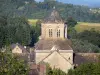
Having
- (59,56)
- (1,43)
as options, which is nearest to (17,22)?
(1,43)

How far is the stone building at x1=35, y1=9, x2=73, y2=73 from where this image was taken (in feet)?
174

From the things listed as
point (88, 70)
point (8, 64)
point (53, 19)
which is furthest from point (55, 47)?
point (8, 64)

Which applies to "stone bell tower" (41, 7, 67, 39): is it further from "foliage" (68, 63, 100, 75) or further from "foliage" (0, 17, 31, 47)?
"foliage" (0, 17, 31, 47)

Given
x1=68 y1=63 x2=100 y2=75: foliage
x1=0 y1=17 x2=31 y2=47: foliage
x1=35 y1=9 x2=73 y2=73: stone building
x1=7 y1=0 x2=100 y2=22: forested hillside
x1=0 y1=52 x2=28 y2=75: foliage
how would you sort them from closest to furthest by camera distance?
x1=0 y1=52 x2=28 y2=75: foliage → x1=68 y1=63 x2=100 y2=75: foliage → x1=35 y1=9 x2=73 y2=73: stone building → x1=0 y1=17 x2=31 y2=47: foliage → x1=7 y1=0 x2=100 y2=22: forested hillside

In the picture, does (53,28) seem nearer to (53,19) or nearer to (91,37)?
(53,19)

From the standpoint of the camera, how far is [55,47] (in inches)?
2095

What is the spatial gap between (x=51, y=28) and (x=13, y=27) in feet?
167

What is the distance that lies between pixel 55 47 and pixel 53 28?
2055 mm

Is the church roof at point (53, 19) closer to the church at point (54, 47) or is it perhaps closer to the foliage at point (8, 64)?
the church at point (54, 47)

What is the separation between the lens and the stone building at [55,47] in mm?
53188

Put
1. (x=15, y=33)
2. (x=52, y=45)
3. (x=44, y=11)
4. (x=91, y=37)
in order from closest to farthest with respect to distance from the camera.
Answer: (x=52, y=45) < (x=91, y=37) < (x=15, y=33) < (x=44, y=11)

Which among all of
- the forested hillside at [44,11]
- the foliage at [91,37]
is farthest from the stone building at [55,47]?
the forested hillside at [44,11]

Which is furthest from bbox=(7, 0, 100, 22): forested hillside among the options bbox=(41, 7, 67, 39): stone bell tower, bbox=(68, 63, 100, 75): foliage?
bbox=(68, 63, 100, 75): foliage

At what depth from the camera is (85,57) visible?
188 feet
